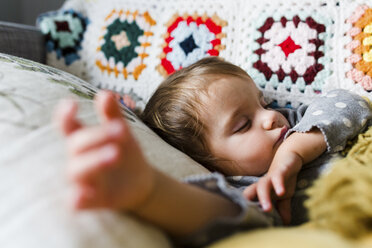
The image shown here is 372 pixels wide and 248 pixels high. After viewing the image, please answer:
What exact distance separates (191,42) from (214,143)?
0.35 m

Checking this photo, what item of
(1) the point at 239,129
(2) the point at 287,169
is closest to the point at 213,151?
(1) the point at 239,129

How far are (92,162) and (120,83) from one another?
2.53 ft

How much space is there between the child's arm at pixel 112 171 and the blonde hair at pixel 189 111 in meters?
0.37

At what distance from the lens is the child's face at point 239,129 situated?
28.3 inches

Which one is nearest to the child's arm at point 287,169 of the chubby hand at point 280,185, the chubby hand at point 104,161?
the chubby hand at point 280,185

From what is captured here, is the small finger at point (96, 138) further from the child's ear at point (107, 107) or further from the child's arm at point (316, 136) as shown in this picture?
the child's arm at point (316, 136)

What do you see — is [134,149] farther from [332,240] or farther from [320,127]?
[320,127]

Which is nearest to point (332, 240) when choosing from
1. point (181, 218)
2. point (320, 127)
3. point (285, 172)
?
point (181, 218)

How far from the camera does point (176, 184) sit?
1.35 feet

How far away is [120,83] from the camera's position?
1.07m

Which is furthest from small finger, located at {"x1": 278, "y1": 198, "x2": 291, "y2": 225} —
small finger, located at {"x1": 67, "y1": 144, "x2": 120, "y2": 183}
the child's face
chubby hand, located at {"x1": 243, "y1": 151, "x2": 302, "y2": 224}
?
small finger, located at {"x1": 67, "y1": 144, "x2": 120, "y2": 183}

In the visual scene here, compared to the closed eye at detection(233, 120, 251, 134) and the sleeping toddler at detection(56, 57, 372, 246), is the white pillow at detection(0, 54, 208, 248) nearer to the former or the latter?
the sleeping toddler at detection(56, 57, 372, 246)

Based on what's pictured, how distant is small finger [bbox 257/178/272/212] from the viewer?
0.52m

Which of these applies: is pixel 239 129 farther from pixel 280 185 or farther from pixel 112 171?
pixel 112 171
